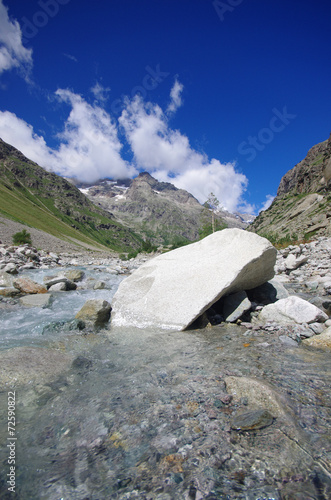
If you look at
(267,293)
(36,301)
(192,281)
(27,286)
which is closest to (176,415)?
(192,281)

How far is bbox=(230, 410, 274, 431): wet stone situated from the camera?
3.63 metres

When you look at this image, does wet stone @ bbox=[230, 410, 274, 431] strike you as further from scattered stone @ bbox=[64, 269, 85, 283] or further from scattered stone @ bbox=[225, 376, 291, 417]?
scattered stone @ bbox=[64, 269, 85, 283]

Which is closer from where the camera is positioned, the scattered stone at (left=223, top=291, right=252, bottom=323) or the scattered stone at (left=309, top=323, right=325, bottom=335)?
the scattered stone at (left=309, top=323, right=325, bottom=335)

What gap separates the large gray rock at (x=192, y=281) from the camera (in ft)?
28.6

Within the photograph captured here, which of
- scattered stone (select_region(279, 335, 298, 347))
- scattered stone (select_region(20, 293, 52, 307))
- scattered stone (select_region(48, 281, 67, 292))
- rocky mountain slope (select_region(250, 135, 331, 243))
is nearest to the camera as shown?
scattered stone (select_region(279, 335, 298, 347))

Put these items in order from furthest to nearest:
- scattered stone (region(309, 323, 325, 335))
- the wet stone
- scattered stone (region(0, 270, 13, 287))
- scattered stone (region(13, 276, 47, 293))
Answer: scattered stone (region(0, 270, 13, 287))
scattered stone (region(13, 276, 47, 293))
scattered stone (region(309, 323, 325, 335))
the wet stone

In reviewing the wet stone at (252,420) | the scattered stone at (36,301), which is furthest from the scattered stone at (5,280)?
the wet stone at (252,420)

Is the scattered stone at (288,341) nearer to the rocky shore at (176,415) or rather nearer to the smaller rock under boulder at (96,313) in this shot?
the rocky shore at (176,415)

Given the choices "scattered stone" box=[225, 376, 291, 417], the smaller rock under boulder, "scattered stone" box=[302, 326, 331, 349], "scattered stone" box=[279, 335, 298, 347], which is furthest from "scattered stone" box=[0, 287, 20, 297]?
"scattered stone" box=[302, 326, 331, 349]

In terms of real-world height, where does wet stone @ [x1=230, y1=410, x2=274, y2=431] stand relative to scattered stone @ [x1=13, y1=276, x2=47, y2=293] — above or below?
above

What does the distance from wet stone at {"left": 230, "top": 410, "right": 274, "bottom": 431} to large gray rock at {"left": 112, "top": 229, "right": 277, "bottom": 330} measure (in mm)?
4657

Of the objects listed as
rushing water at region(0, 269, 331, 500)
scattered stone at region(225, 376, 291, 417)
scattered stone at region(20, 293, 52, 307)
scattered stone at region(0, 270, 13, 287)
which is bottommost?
scattered stone at region(0, 270, 13, 287)

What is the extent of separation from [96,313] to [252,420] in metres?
7.22

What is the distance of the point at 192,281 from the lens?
30.4 feet
